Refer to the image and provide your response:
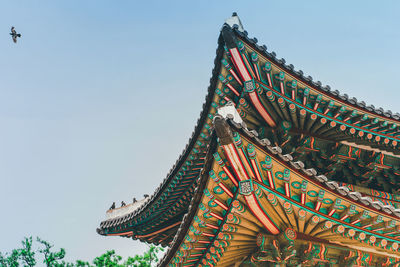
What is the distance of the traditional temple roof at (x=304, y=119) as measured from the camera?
9.41 meters

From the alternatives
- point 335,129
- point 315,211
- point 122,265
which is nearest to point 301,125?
point 335,129

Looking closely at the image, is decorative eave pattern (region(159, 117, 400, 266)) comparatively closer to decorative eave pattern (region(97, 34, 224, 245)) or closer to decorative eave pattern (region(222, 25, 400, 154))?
decorative eave pattern (region(97, 34, 224, 245))

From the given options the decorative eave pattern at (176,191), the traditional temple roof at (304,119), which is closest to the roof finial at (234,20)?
the traditional temple roof at (304,119)

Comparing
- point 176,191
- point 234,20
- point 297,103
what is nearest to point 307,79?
point 297,103

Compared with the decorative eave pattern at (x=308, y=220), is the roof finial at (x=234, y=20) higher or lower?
higher

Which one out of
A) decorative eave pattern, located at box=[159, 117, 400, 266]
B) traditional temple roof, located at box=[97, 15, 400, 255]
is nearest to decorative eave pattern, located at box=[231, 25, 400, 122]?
traditional temple roof, located at box=[97, 15, 400, 255]

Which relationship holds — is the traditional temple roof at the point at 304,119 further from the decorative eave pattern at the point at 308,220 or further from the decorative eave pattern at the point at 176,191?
the decorative eave pattern at the point at 308,220

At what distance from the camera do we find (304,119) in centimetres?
979

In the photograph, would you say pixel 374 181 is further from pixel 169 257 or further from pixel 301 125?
pixel 169 257

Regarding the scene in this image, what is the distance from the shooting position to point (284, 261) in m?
7.24

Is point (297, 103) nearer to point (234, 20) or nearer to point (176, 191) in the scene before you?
point (234, 20)

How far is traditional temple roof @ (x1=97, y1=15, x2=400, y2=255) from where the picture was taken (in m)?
9.41

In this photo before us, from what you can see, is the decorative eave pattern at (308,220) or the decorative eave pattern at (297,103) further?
the decorative eave pattern at (297,103)

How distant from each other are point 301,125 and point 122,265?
10463 mm
